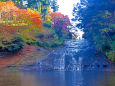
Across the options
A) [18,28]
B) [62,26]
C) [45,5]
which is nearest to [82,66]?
[18,28]

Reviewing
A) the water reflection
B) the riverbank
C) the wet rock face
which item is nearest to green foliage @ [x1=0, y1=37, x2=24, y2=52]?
the riverbank

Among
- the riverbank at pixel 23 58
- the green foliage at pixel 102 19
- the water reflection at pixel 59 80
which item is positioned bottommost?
the water reflection at pixel 59 80

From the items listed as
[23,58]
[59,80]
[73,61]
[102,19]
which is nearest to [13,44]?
[23,58]

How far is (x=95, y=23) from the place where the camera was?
2786 cm

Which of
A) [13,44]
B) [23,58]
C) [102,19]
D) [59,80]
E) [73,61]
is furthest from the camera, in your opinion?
[13,44]

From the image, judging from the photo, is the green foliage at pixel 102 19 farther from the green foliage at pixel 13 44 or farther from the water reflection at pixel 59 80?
the green foliage at pixel 13 44

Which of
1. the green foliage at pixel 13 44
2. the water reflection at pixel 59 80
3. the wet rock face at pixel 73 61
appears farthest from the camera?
the green foliage at pixel 13 44

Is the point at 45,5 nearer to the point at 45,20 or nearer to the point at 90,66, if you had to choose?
the point at 45,20

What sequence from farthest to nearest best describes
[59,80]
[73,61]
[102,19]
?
[73,61]
[102,19]
[59,80]

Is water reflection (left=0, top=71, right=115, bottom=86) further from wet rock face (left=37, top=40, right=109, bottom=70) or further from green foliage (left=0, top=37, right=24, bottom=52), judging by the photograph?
green foliage (left=0, top=37, right=24, bottom=52)

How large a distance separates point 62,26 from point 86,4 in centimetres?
1981

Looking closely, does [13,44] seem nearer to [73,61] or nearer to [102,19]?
[73,61]

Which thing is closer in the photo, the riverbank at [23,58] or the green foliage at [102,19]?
the green foliage at [102,19]

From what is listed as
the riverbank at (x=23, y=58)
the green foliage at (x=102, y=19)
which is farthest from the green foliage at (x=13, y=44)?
the green foliage at (x=102, y=19)
